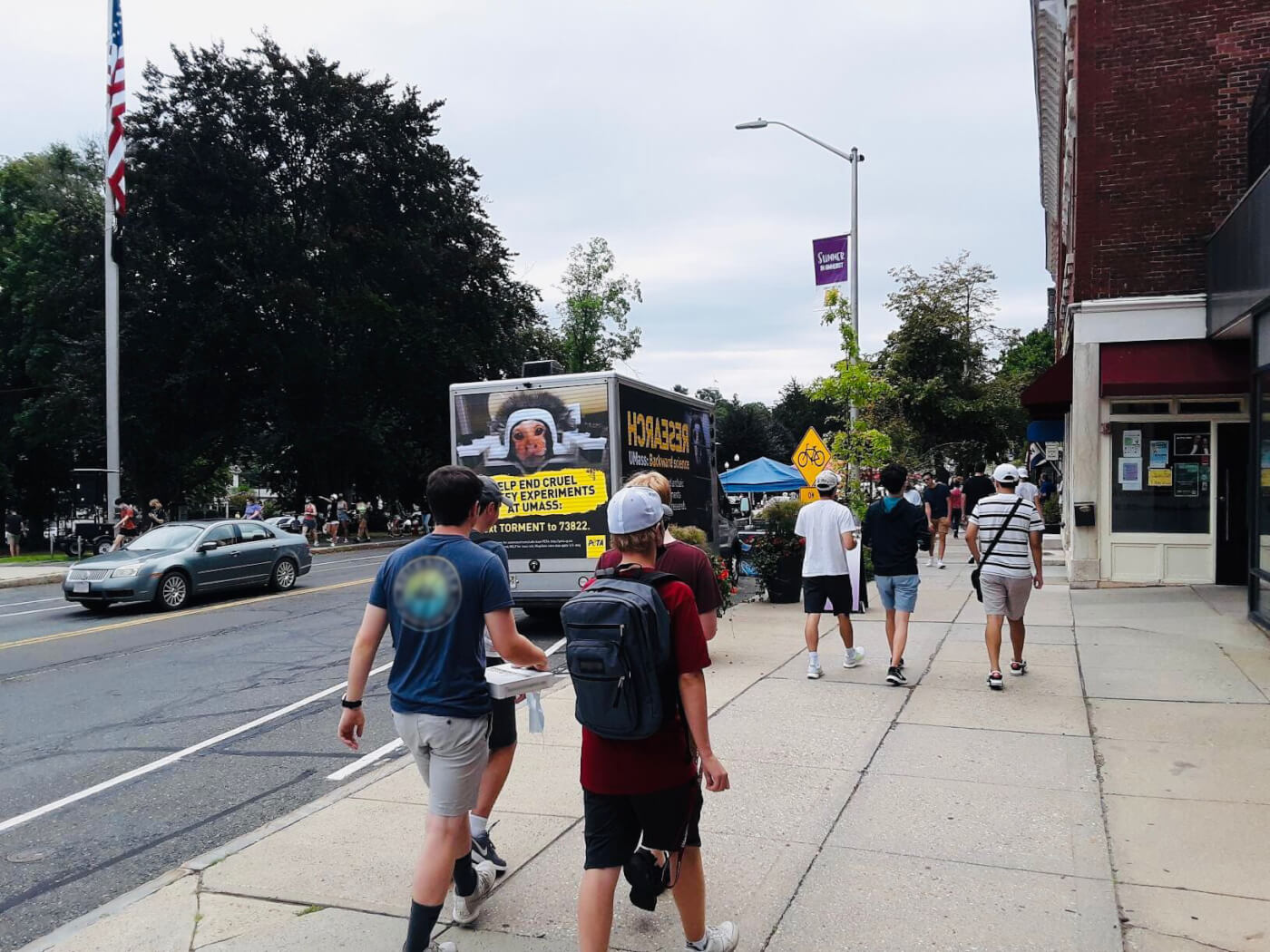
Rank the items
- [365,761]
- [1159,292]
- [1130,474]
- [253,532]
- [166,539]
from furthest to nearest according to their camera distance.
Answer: [253,532] → [166,539] → [1130,474] → [1159,292] → [365,761]

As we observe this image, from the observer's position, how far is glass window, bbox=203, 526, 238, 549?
16.2 meters

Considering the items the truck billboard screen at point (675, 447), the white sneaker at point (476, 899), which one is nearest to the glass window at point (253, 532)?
the truck billboard screen at point (675, 447)

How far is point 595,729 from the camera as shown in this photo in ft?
10.4

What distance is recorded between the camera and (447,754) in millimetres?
3518

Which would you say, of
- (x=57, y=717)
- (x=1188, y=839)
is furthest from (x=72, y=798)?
(x=1188, y=839)

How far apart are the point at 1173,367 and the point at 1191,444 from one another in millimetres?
1125

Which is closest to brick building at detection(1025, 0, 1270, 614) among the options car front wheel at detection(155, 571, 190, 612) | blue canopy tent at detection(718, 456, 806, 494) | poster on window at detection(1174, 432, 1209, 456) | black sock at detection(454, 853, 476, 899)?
poster on window at detection(1174, 432, 1209, 456)

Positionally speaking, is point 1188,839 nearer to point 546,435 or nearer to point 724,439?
point 546,435

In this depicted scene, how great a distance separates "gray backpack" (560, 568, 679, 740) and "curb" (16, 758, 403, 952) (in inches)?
97.5

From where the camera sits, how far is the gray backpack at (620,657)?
3.09 m

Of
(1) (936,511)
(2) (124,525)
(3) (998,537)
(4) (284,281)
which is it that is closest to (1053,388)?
(1) (936,511)

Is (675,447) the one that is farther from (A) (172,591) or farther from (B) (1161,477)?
(A) (172,591)

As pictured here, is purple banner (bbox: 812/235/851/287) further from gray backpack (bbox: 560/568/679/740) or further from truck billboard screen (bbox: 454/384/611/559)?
gray backpack (bbox: 560/568/679/740)

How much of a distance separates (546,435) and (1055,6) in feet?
56.6
